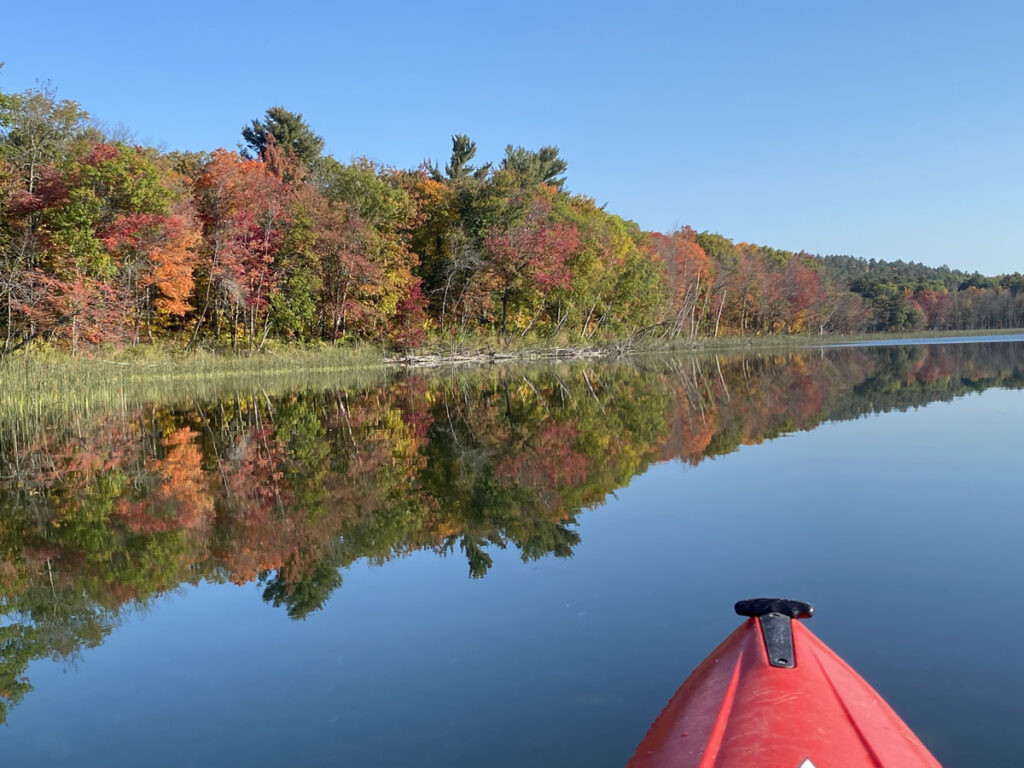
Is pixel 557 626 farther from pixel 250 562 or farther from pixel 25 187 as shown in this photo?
pixel 25 187

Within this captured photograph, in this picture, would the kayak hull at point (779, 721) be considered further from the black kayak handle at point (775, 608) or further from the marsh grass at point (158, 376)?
the marsh grass at point (158, 376)

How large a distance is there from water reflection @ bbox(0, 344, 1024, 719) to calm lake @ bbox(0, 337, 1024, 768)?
45 mm

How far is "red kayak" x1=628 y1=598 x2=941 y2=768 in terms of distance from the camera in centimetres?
215

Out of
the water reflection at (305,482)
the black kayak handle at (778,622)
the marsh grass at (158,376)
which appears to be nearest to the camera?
the black kayak handle at (778,622)

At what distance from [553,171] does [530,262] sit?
23033mm

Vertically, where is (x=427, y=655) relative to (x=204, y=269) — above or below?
below

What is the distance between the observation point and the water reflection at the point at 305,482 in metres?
5.48

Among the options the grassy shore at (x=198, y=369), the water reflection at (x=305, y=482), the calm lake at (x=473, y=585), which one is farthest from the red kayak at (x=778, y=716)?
the grassy shore at (x=198, y=369)

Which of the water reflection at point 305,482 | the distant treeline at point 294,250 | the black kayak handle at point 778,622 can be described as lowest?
the water reflection at point 305,482

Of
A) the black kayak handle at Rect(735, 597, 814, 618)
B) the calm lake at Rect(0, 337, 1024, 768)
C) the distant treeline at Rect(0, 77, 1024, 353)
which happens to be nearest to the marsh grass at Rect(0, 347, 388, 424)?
the distant treeline at Rect(0, 77, 1024, 353)

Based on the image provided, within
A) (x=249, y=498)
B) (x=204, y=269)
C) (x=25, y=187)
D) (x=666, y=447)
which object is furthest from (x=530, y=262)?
(x=249, y=498)

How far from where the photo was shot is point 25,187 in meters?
23.4

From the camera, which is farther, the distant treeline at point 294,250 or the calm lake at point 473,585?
the distant treeline at point 294,250

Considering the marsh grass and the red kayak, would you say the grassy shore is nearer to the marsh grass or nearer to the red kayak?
the marsh grass
